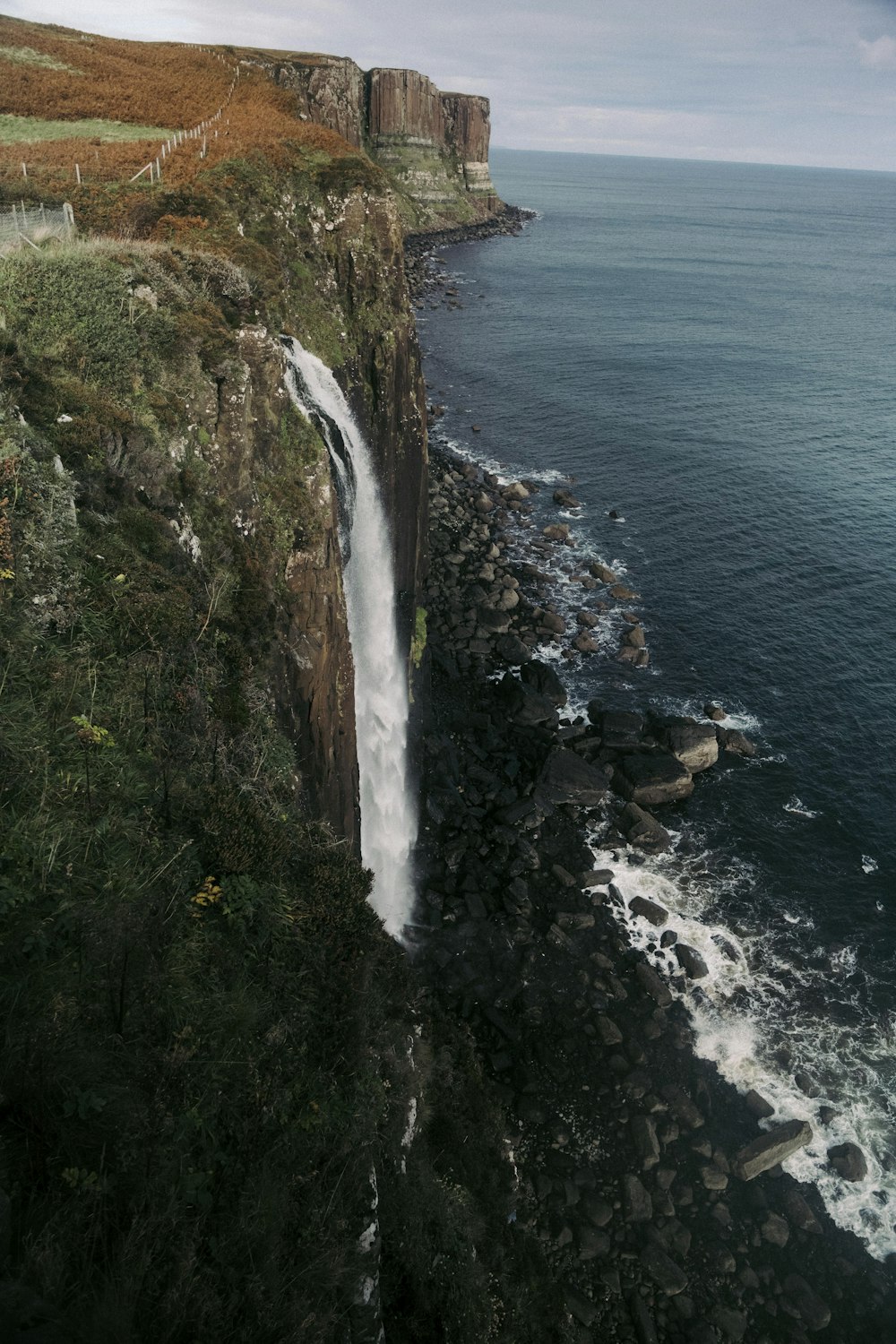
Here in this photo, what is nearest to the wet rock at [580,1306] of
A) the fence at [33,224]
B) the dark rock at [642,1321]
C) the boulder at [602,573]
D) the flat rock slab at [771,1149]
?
the dark rock at [642,1321]

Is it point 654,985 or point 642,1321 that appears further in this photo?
point 654,985

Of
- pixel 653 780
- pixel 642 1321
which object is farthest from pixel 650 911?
pixel 642 1321

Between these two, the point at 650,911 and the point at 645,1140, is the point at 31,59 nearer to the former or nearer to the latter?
the point at 650,911

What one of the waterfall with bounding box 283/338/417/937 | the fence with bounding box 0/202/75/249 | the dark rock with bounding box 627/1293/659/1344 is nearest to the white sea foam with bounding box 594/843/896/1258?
the dark rock with bounding box 627/1293/659/1344

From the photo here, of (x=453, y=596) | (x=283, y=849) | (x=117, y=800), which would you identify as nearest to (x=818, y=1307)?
(x=283, y=849)

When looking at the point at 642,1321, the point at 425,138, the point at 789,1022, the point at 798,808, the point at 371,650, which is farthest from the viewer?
the point at 425,138

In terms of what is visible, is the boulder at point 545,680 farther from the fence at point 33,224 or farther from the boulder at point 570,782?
→ the fence at point 33,224

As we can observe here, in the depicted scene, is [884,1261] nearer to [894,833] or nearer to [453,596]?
[894,833]
